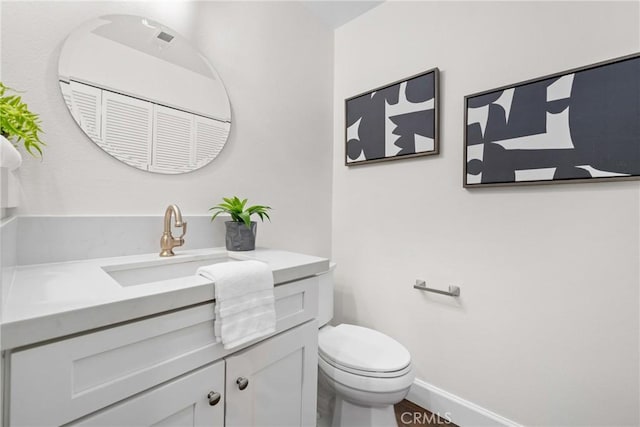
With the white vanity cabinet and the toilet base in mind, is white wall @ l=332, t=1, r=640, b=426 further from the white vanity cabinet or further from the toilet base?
the white vanity cabinet

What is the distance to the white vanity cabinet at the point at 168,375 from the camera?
52cm

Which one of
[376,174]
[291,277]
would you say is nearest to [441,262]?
[376,174]

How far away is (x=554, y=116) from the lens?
1.18 metres

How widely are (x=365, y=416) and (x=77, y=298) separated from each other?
1178mm

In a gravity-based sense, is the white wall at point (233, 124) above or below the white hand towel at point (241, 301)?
above

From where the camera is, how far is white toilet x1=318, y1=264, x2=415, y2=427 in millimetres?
1156

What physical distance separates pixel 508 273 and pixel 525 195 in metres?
0.36

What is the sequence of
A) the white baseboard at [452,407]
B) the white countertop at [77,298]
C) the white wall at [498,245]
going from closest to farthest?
the white countertop at [77,298], the white wall at [498,245], the white baseboard at [452,407]

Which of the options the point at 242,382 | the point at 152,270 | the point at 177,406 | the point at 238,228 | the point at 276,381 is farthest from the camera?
the point at 238,228

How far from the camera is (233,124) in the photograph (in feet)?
4.78

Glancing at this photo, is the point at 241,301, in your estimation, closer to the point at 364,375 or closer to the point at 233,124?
the point at 364,375

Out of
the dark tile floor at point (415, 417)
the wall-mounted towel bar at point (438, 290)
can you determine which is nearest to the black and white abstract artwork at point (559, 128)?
the wall-mounted towel bar at point (438, 290)

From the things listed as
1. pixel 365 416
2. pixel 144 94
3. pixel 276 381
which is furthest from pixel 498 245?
pixel 144 94

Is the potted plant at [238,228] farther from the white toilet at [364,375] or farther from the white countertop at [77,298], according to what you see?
the white toilet at [364,375]
